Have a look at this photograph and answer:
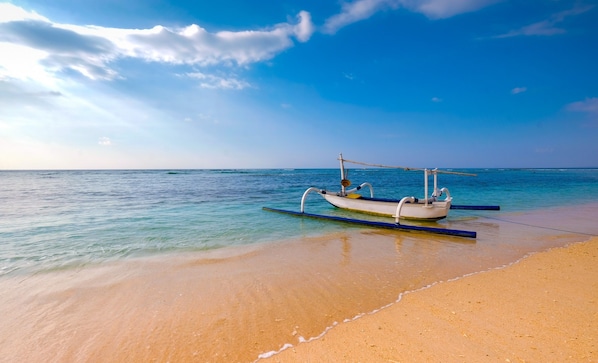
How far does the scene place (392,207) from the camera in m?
14.1

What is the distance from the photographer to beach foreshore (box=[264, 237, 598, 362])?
327 cm

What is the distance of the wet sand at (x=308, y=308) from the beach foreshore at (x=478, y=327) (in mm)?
18

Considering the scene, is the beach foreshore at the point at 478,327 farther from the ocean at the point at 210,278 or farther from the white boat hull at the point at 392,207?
the white boat hull at the point at 392,207

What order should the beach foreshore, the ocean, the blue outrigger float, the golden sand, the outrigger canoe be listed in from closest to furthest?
the beach foreshore < the golden sand < the ocean < the blue outrigger float < the outrigger canoe

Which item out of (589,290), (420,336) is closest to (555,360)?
(420,336)

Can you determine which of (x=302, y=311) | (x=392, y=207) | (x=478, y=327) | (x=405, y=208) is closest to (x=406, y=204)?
(x=405, y=208)

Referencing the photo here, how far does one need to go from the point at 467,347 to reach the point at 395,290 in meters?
1.89

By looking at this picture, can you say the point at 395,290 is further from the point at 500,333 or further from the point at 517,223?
the point at 517,223

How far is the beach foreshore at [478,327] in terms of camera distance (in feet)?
10.7

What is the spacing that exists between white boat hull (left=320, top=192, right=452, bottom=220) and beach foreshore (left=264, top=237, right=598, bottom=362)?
718 centimetres

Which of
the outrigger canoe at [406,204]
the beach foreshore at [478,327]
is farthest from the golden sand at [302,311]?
the outrigger canoe at [406,204]

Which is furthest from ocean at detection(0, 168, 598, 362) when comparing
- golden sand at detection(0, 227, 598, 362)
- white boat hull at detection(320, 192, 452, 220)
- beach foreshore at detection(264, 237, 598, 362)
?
white boat hull at detection(320, 192, 452, 220)

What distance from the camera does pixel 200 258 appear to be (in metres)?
7.65

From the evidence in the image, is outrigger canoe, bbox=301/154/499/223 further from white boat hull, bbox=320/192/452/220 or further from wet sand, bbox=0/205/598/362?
wet sand, bbox=0/205/598/362
